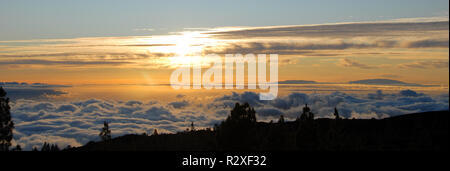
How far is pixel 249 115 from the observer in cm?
10281

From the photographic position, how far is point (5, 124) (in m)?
101

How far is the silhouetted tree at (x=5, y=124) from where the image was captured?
10006cm

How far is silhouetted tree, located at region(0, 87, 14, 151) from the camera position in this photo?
→ 328 ft
